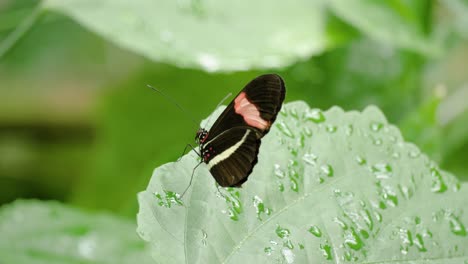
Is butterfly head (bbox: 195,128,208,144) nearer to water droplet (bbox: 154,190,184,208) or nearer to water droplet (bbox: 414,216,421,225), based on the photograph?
water droplet (bbox: 154,190,184,208)

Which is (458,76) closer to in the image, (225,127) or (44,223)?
(44,223)

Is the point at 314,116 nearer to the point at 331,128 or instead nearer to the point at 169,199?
the point at 331,128

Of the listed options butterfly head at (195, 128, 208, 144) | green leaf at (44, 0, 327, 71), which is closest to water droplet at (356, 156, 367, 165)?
butterfly head at (195, 128, 208, 144)

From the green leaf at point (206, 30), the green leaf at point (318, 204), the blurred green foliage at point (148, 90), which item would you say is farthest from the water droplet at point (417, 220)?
the green leaf at point (206, 30)

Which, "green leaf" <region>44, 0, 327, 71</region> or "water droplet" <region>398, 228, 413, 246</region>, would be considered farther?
"green leaf" <region>44, 0, 327, 71</region>

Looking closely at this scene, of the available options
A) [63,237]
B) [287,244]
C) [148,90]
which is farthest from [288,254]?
[148,90]

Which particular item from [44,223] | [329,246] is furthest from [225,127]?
[44,223]

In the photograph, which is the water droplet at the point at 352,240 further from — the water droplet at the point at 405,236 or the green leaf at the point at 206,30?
the green leaf at the point at 206,30
